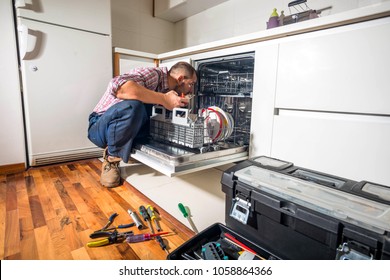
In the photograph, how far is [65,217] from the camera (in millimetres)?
905

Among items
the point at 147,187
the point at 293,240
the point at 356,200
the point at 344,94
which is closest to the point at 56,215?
the point at 147,187

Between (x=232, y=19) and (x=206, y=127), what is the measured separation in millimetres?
1271

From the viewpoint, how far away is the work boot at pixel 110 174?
1221 millimetres

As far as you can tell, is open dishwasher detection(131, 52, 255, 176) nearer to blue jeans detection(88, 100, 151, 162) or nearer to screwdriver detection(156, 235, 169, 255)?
blue jeans detection(88, 100, 151, 162)

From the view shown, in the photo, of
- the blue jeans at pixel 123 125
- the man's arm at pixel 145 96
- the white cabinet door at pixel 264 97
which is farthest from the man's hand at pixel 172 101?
the white cabinet door at pixel 264 97

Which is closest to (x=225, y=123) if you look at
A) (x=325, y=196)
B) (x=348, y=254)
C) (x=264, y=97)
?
(x=264, y=97)

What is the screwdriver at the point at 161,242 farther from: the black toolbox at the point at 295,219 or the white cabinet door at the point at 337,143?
the white cabinet door at the point at 337,143

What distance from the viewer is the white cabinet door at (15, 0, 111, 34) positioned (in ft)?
4.42

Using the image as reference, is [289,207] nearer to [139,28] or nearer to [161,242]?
[161,242]

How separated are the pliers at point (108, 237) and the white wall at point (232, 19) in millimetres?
1666

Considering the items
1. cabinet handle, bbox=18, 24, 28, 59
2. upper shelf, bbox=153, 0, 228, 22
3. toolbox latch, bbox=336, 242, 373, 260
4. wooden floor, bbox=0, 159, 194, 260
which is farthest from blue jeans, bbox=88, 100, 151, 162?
upper shelf, bbox=153, 0, 228, 22

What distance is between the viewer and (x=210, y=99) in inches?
63.8

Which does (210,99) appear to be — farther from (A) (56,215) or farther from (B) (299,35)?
(A) (56,215)

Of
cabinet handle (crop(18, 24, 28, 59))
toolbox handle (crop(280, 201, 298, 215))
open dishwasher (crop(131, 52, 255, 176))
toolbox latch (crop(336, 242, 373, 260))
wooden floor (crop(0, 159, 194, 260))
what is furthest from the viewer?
cabinet handle (crop(18, 24, 28, 59))
